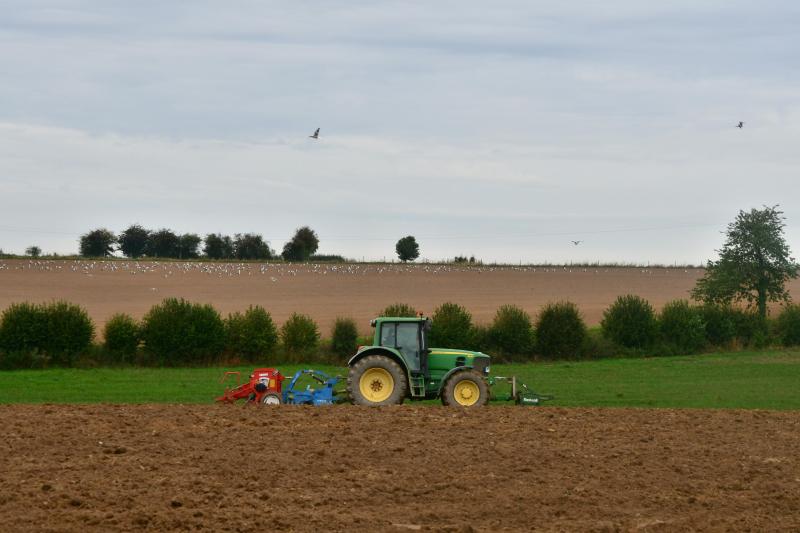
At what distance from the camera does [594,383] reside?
35.3m

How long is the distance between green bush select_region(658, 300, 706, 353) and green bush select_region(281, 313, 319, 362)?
17290mm

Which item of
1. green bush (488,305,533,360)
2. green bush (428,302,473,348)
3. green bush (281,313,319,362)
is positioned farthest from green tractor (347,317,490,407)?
green bush (488,305,533,360)

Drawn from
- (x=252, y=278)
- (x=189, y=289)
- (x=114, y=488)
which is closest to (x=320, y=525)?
(x=114, y=488)

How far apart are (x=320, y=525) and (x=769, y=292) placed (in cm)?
5216

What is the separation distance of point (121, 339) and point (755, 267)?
118ft

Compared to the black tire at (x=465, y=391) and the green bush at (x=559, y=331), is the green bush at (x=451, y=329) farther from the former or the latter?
the black tire at (x=465, y=391)

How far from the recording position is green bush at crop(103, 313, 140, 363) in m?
41.8

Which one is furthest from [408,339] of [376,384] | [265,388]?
[265,388]

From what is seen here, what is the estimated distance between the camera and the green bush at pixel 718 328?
51.9 meters

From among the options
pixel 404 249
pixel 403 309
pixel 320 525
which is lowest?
pixel 320 525

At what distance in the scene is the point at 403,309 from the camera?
4322cm

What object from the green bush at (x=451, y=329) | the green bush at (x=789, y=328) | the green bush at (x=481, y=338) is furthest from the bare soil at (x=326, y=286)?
the green bush at (x=789, y=328)

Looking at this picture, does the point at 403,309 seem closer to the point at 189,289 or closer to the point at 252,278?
the point at 189,289

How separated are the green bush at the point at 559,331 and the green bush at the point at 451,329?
373 centimetres
